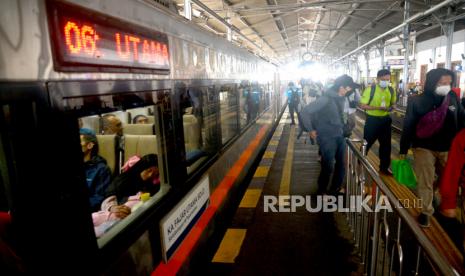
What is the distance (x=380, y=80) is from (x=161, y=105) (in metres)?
4.37

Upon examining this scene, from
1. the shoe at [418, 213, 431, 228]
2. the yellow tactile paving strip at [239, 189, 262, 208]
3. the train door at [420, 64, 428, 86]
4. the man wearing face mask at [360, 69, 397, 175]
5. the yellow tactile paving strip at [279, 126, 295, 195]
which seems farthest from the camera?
the train door at [420, 64, 428, 86]

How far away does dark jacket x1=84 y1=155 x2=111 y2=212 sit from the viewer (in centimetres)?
287

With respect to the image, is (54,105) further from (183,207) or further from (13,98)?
(183,207)

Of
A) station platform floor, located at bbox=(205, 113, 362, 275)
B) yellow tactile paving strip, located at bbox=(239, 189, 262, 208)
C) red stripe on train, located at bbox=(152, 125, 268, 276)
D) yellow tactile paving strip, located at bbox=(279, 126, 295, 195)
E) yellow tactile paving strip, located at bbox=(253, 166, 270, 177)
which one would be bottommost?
station platform floor, located at bbox=(205, 113, 362, 275)

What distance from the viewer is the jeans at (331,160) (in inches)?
162

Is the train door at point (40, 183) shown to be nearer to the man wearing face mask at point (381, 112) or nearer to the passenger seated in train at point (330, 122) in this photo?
the passenger seated in train at point (330, 122)

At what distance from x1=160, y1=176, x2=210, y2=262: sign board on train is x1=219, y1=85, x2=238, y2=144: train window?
4.88ft

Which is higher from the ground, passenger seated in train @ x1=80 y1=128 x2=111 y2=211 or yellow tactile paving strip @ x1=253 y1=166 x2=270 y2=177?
passenger seated in train @ x1=80 y1=128 x2=111 y2=211

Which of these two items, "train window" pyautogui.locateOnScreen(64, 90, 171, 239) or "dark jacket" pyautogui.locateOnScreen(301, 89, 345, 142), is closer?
"train window" pyautogui.locateOnScreen(64, 90, 171, 239)

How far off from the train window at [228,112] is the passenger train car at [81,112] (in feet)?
4.93

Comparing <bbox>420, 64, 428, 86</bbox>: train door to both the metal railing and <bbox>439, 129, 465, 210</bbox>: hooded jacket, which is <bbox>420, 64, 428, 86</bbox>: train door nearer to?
the metal railing

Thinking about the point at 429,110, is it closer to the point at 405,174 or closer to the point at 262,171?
the point at 405,174

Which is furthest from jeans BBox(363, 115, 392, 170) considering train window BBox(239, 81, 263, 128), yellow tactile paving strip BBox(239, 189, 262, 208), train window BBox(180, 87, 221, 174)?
train window BBox(180, 87, 221, 174)

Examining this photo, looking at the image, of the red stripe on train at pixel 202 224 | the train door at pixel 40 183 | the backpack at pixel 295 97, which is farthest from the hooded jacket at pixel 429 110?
the backpack at pixel 295 97
